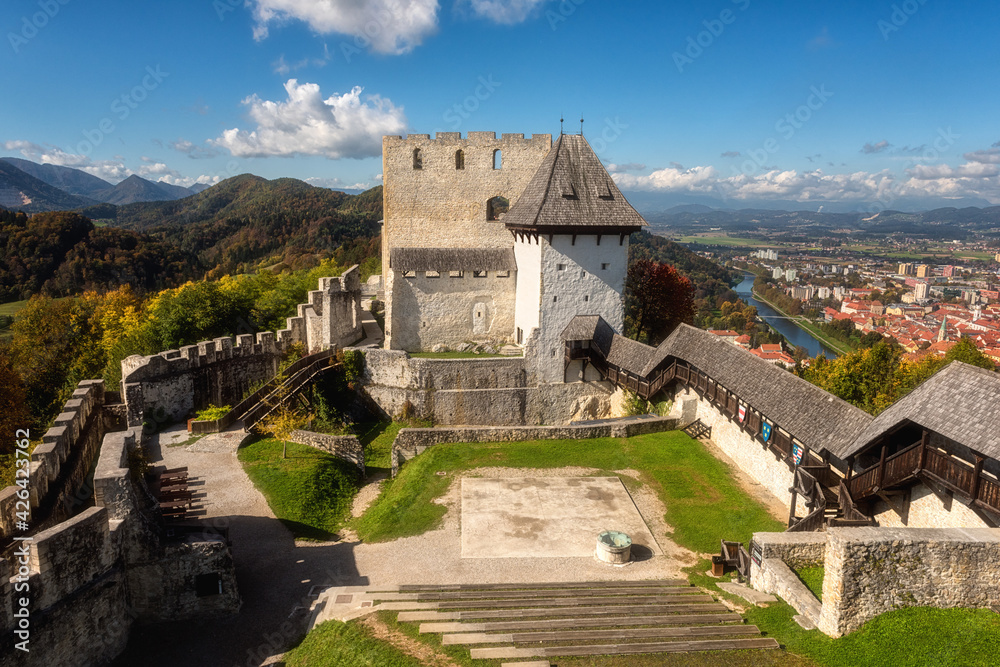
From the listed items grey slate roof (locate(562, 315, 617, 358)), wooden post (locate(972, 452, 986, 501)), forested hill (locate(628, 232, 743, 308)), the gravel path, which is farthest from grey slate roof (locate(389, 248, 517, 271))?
forested hill (locate(628, 232, 743, 308))

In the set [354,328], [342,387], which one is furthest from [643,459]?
[354,328]

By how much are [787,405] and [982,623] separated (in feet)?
19.1

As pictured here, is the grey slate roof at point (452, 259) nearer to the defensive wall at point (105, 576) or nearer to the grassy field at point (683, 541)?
the grassy field at point (683, 541)

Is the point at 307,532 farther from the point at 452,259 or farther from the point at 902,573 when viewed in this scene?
the point at 452,259

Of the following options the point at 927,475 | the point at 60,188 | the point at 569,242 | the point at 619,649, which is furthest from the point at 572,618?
the point at 60,188

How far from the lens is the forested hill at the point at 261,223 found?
69.5 m

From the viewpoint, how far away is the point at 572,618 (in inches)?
364

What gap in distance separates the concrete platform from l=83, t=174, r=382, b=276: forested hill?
32175 mm

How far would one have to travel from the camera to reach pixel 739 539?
12617 mm

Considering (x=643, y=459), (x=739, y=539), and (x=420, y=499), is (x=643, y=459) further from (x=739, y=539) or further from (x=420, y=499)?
(x=420, y=499)

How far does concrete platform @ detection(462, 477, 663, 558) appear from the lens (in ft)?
41.4

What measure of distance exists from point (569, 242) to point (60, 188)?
161301 millimetres

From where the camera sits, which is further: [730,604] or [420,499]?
[420,499]

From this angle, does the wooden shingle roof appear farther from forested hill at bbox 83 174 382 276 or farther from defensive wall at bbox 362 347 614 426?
forested hill at bbox 83 174 382 276
